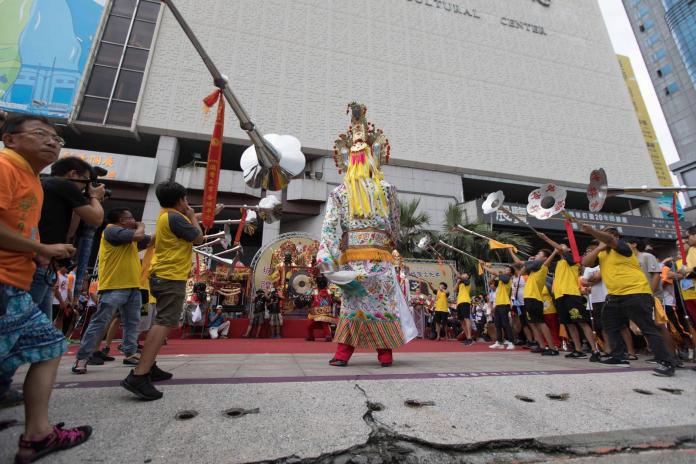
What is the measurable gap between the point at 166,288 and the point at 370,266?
1911 mm

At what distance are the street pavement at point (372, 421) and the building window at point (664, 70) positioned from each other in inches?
2367

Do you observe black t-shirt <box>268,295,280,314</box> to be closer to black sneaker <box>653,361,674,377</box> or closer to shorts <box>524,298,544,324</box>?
shorts <box>524,298,544,324</box>

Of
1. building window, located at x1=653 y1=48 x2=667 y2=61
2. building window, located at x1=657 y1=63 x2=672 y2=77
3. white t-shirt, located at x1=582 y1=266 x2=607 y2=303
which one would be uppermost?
building window, located at x1=653 y1=48 x2=667 y2=61

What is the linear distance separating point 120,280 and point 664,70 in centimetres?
6299

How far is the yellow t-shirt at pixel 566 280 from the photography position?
17.1 feet

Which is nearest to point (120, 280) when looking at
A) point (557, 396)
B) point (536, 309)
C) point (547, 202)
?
point (557, 396)

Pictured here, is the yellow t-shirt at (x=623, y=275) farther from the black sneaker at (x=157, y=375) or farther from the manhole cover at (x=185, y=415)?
the black sneaker at (x=157, y=375)

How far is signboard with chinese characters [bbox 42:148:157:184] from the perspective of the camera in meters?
15.8

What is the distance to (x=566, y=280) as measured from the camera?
529 cm

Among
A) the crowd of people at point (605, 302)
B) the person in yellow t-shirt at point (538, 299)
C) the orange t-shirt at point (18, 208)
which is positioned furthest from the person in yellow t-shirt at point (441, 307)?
the orange t-shirt at point (18, 208)

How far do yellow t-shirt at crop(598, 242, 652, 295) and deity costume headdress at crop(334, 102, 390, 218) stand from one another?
2717 millimetres

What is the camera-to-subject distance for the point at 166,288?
2.53 metres

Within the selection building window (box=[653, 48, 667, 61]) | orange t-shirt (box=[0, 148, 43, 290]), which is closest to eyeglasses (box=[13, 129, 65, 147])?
orange t-shirt (box=[0, 148, 43, 290])

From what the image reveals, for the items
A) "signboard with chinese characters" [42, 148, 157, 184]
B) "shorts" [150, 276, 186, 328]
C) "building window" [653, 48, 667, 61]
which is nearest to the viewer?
"shorts" [150, 276, 186, 328]
